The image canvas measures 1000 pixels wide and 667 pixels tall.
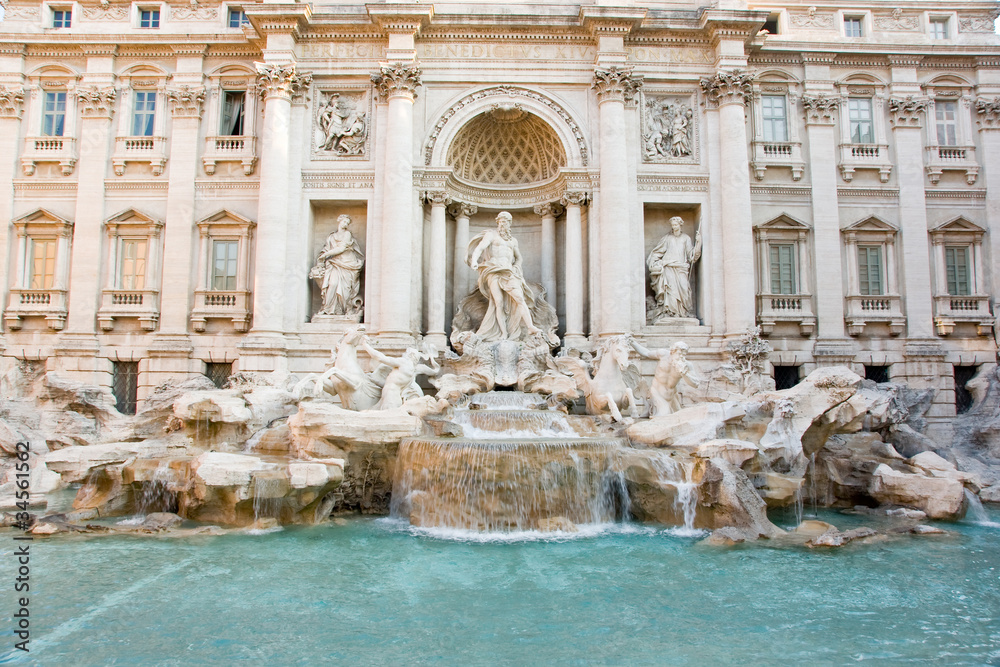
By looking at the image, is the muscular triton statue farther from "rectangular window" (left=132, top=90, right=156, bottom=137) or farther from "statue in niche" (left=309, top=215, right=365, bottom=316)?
"rectangular window" (left=132, top=90, right=156, bottom=137)

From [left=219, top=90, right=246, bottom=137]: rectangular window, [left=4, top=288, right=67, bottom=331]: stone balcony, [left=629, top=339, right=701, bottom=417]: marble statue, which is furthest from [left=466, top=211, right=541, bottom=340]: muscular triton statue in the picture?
[left=4, top=288, right=67, bottom=331]: stone balcony

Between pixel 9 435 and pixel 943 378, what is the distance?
76.6 ft

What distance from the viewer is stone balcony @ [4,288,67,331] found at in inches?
688

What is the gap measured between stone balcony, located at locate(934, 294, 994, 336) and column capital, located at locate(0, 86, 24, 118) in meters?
26.1

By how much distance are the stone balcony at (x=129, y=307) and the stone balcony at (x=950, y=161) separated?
21735 millimetres

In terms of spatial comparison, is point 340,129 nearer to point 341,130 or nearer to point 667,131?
point 341,130

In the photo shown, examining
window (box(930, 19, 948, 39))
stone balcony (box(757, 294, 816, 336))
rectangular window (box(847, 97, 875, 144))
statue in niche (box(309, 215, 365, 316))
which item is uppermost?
window (box(930, 19, 948, 39))

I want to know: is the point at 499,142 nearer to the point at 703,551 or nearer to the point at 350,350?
the point at 350,350

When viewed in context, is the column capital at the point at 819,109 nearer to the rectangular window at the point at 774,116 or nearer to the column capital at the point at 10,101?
the rectangular window at the point at 774,116

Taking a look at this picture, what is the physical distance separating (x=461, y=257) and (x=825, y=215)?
33.3 feet

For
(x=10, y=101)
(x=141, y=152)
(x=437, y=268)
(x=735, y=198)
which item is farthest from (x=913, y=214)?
(x=10, y=101)

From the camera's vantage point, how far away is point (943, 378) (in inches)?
680

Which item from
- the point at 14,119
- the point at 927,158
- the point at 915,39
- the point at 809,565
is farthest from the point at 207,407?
the point at 915,39

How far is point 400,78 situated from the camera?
17.0 metres
